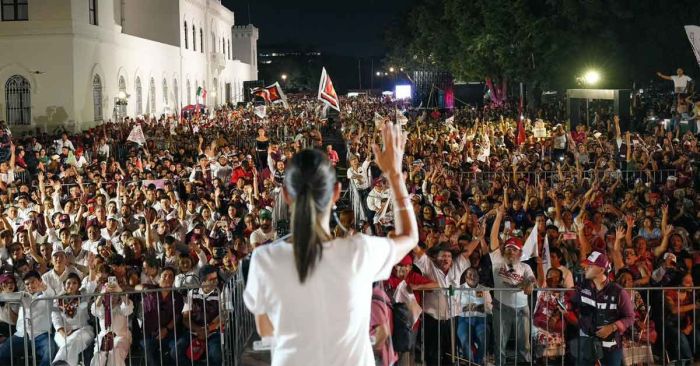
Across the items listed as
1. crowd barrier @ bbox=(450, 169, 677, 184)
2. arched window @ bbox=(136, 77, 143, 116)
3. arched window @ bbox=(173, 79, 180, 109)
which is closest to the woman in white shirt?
crowd barrier @ bbox=(450, 169, 677, 184)

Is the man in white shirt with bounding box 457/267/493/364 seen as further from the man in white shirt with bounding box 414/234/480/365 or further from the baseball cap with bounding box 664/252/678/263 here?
the baseball cap with bounding box 664/252/678/263

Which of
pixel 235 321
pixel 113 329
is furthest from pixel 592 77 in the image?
pixel 113 329

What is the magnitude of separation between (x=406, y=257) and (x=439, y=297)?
1.89 feet

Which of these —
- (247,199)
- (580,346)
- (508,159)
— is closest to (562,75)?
(508,159)

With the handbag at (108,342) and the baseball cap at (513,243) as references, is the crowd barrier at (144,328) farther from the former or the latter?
the baseball cap at (513,243)

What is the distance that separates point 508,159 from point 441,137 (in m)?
4.12

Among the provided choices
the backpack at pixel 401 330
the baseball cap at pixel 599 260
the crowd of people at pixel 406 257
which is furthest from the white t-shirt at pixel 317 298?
the baseball cap at pixel 599 260

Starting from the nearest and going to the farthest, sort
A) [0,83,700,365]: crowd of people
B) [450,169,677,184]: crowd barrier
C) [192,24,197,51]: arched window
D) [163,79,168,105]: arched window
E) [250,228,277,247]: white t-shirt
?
[0,83,700,365]: crowd of people < [250,228,277,247]: white t-shirt < [450,169,677,184]: crowd barrier < [163,79,168,105]: arched window < [192,24,197,51]: arched window

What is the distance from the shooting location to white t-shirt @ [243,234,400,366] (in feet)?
10.5

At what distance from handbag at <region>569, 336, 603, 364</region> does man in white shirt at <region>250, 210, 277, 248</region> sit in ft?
13.5

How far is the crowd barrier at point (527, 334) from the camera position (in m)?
8.69

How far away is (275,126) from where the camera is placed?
35969 mm

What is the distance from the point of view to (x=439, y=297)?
9109 mm

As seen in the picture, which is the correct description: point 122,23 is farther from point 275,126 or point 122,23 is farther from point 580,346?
point 580,346
